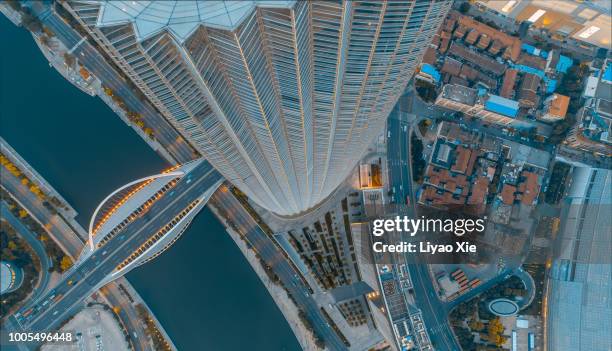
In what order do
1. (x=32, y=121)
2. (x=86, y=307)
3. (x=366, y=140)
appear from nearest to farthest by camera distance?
1. (x=366, y=140)
2. (x=86, y=307)
3. (x=32, y=121)

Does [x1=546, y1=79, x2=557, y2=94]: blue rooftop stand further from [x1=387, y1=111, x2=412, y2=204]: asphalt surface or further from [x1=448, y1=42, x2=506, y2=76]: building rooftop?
[x1=387, y1=111, x2=412, y2=204]: asphalt surface

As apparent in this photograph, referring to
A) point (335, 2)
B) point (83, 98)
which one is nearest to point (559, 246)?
point (335, 2)

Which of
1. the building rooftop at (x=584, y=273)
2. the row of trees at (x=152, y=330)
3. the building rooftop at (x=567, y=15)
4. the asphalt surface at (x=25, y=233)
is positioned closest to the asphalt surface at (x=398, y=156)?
the building rooftop at (x=567, y=15)

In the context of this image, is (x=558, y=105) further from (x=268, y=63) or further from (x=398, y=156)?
(x=268, y=63)

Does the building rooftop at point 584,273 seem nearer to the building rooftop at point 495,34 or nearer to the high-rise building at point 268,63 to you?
the building rooftop at point 495,34

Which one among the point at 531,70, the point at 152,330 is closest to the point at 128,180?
the point at 152,330

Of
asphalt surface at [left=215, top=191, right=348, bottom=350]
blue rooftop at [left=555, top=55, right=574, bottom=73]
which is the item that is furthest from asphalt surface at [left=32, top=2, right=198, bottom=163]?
blue rooftop at [left=555, top=55, right=574, bottom=73]

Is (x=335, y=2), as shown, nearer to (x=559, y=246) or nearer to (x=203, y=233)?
(x=203, y=233)

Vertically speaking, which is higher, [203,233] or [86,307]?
[203,233]
